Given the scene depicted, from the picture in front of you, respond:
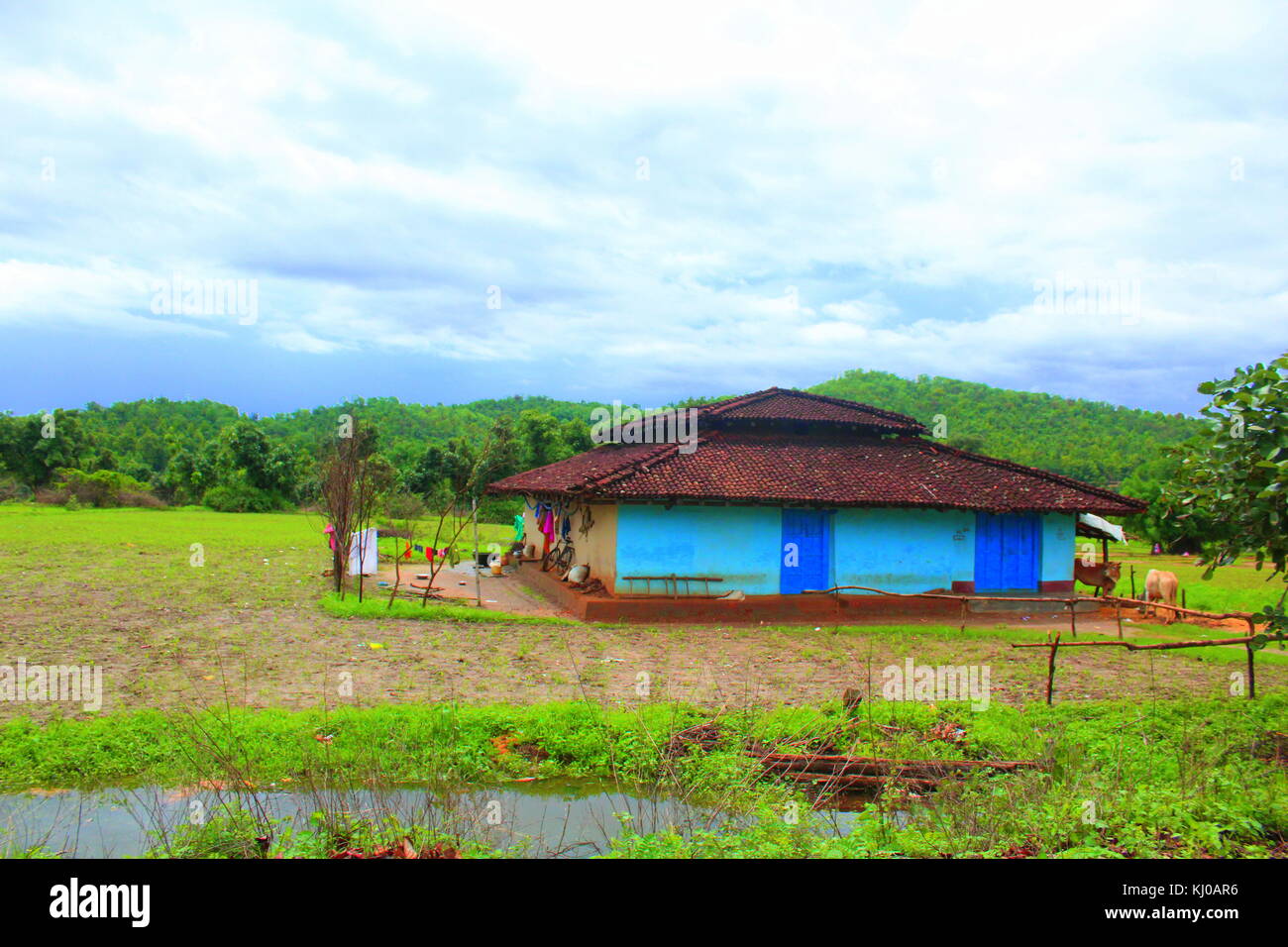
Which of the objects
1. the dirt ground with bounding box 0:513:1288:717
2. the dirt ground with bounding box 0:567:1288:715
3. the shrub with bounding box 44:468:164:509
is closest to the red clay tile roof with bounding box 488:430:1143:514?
the dirt ground with bounding box 0:513:1288:717

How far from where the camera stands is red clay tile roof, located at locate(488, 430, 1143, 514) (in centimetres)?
1585

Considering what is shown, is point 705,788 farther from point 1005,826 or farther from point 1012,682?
point 1012,682

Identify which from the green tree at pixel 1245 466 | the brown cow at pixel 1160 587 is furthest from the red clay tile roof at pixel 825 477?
the green tree at pixel 1245 466

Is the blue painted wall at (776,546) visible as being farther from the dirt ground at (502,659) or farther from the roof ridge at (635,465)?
the dirt ground at (502,659)

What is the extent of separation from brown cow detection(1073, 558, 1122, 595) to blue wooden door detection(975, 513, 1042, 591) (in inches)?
67.1

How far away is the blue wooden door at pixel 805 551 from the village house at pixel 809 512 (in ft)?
0.09

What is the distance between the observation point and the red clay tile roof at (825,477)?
1585 cm

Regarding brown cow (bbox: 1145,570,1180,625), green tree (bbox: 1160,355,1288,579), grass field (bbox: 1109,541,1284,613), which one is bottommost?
grass field (bbox: 1109,541,1284,613)

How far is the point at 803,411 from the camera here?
20.1 meters

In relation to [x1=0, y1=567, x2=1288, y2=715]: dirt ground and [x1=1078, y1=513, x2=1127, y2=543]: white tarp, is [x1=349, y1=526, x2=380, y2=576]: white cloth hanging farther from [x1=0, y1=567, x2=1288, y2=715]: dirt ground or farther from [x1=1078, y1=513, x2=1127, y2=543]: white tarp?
[x1=1078, y1=513, x2=1127, y2=543]: white tarp

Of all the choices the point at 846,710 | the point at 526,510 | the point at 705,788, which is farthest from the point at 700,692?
the point at 526,510
